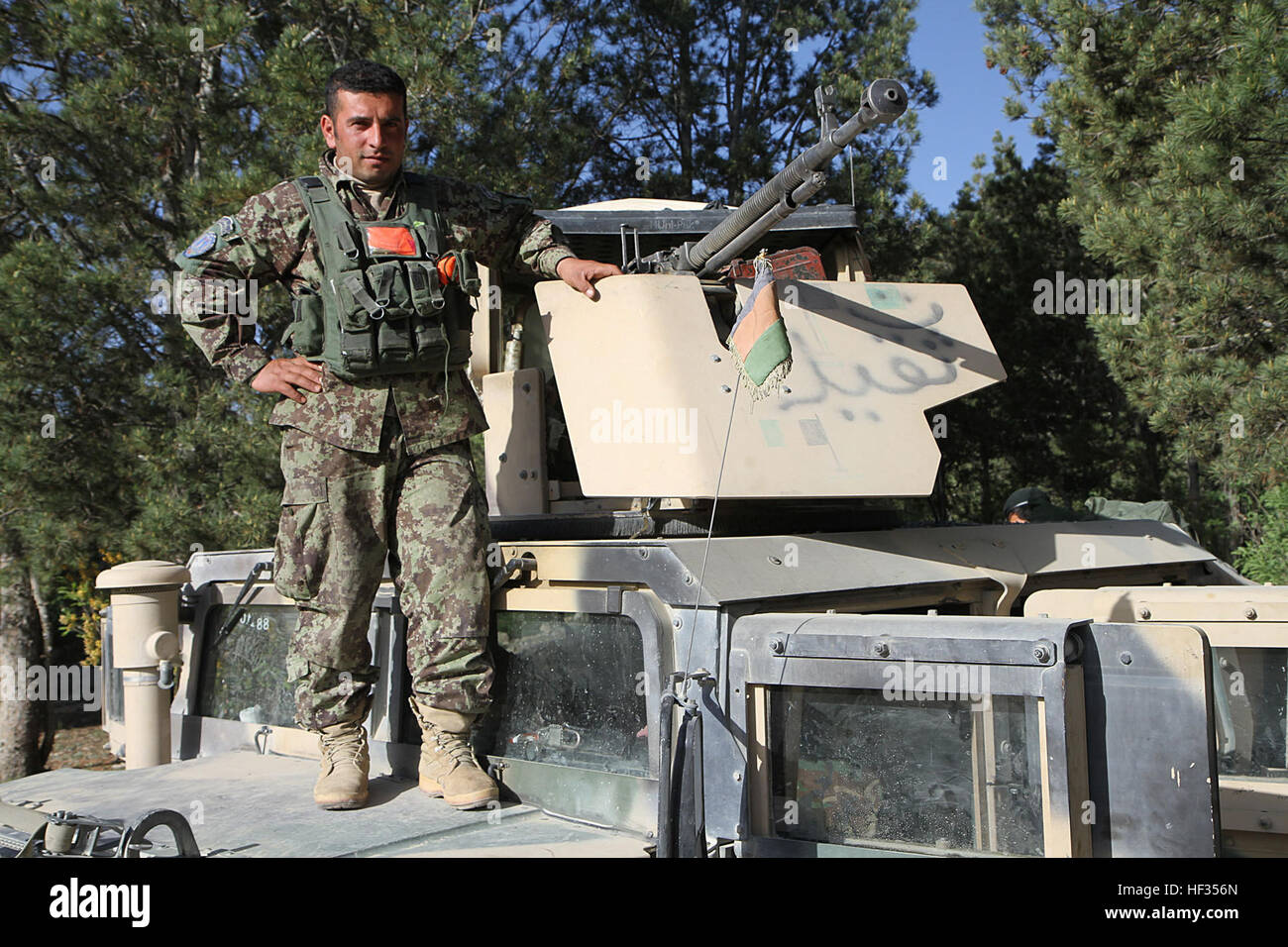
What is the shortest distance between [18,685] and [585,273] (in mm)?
A: 9094

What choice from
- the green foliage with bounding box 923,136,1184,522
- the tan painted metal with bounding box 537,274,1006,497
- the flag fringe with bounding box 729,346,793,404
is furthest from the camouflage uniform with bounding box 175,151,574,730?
the green foliage with bounding box 923,136,1184,522

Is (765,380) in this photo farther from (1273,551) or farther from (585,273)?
(1273,551)

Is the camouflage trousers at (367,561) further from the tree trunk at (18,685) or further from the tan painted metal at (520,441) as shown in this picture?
the tree trunk at (18,685)

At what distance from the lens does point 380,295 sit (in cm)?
337

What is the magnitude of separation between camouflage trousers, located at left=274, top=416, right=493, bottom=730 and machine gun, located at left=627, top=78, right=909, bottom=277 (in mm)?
1045

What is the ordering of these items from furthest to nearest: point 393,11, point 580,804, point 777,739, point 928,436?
point 393,11 < point 928,436 < point 580,804 < point 777,739

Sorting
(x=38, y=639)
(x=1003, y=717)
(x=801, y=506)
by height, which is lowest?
(x=38, y=639)

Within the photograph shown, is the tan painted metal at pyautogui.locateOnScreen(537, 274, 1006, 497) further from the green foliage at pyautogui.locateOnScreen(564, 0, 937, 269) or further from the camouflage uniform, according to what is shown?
the green foliage at pyautogui.locateOnScreen(564, 0, 937, 269)

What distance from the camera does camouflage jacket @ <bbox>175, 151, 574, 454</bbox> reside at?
3.46 meters

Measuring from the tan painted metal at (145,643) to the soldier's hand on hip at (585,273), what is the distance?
1.86m
